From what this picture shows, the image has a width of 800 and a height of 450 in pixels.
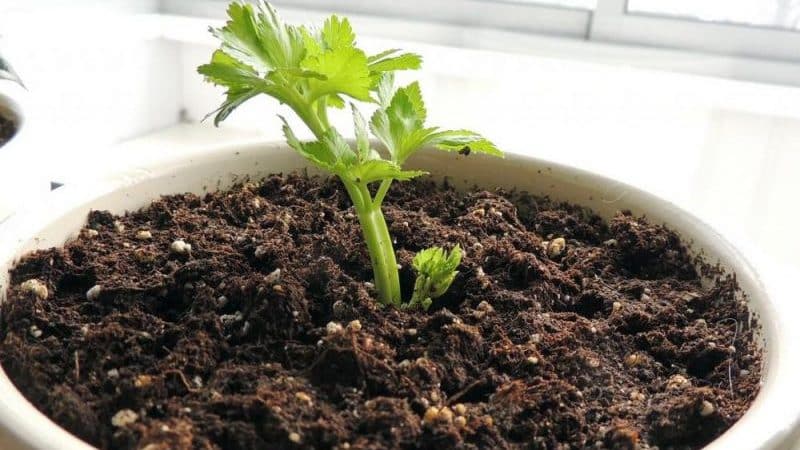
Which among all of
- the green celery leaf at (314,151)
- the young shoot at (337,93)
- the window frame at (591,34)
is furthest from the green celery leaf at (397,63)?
the window frame at (591,34)

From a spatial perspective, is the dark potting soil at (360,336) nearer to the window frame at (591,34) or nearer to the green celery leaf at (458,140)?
the green celery leaf at (458,140)

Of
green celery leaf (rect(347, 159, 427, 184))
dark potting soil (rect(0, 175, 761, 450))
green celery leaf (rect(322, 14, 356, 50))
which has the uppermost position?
green celery leaf (rect(322, 14, 356, 50))

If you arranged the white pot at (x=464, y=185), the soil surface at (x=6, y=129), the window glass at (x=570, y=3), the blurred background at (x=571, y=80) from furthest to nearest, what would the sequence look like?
the window glass at (x=570, y=3), the blurred background at (x=571, y=80), the soil surface at (x=6, y=129), the white pot at (x=464, y=185)

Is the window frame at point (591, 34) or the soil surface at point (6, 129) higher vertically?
→ the window frame at point (591, 34)

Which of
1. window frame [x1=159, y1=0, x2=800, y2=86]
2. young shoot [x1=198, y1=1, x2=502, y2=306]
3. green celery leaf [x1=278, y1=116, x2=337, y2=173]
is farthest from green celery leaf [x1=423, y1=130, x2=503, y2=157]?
window frame [x1=159, y1=0, x2=800, y2=86]

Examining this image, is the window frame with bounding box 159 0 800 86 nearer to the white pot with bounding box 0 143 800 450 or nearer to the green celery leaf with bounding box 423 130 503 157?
the white pot with bounding box 0 143 800 450

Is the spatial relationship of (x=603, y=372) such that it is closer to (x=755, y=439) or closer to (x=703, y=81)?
(x=755, y=439)

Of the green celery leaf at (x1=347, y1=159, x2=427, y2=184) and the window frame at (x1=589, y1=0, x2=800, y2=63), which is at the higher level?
→ the window frame at (x1=589, y1=0, x2=800, y2=63)

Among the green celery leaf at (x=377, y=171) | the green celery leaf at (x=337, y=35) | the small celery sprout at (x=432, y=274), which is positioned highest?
the green celery leaf at (x=337, y=35)
